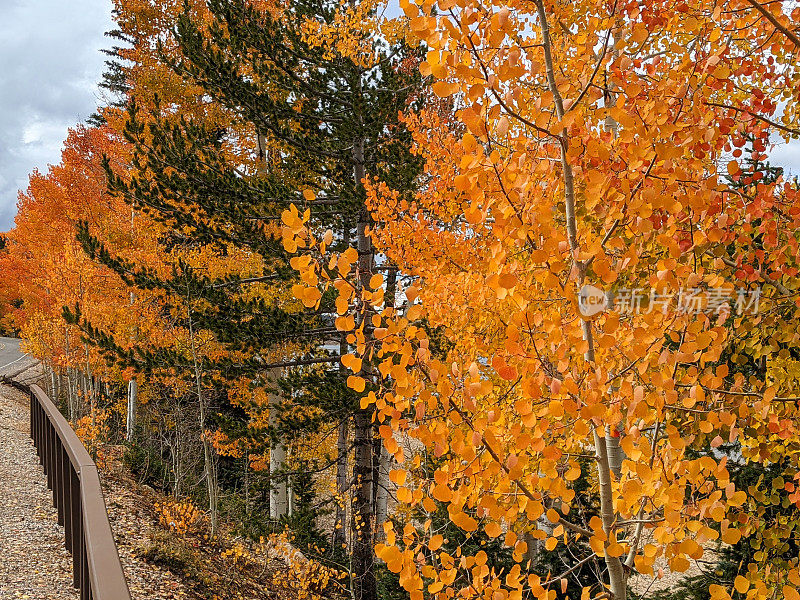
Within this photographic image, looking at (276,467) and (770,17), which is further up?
(770,17)

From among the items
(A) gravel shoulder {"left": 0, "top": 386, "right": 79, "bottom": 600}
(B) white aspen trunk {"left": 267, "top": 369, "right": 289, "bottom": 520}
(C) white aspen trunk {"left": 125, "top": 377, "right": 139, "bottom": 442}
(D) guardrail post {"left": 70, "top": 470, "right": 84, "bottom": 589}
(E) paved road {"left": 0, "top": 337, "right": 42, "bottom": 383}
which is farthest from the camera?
(E) paved road {"left": 0, "top": 337, "right": 42, "bottom": 383}

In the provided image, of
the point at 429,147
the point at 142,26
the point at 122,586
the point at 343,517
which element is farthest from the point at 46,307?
the point at 122,586

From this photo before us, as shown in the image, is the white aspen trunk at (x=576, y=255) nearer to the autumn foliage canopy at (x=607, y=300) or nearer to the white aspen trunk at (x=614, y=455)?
→ the autumn foliage canopy at (x=607, y=300)

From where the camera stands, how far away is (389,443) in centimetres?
173

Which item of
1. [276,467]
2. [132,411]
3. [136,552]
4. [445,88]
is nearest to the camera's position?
[445,88]

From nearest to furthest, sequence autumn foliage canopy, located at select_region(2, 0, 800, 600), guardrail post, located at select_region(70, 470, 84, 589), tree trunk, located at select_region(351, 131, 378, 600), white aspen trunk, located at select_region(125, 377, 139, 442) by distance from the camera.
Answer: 1. autumn foliage canopy, located at select_region(2, 0, 800, 600)
2. guardrail post, located at select_region(70, 470, 84, 589)
3. tree trunk, located at select_region(351, 131, 378, 600)
4. white aspen trunk, located at select_region(125, 377, 139, 442)

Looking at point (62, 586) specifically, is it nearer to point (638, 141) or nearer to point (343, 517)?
point (638, 141)

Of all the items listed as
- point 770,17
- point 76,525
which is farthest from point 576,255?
point 76,525

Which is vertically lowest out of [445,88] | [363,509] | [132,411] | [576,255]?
[363,509]

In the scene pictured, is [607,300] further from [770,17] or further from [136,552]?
[136,552]

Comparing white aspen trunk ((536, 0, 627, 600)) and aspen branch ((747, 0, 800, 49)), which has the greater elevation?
aspen branch ((747, 0, 800, 49))

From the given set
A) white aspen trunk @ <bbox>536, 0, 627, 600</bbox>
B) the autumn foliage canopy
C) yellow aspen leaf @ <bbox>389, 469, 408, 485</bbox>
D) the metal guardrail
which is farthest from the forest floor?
white aspen trunk @ <bbox>536, 0, 627, 600</bbox>

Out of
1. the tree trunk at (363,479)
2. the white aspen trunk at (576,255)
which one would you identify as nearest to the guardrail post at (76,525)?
the white aspen trunk at (576,255)

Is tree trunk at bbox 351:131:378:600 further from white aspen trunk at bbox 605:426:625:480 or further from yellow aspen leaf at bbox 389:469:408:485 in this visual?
yellow aspen leaf at bbox 389:469:408:485
